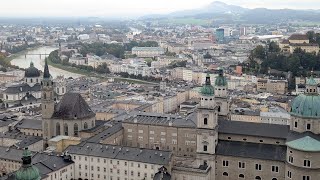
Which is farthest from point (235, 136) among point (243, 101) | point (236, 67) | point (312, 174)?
point (236, 67)

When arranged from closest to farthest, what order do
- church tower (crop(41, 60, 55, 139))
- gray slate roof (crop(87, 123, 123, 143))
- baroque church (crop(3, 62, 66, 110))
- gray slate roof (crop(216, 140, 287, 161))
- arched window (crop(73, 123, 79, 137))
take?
gray slate roof (crop(216, 140, 287, 161)) < gray slate roof (crop(87, 123, 123, 143)) < church tower (crop(41, 60, 55, 139)) < arched window (crop(73, 123, 79, 137)) < baroque church (crop(3, 62, 66, 110))

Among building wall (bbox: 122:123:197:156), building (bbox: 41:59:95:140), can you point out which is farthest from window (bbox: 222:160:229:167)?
building (bbox: 41:59:95:140)

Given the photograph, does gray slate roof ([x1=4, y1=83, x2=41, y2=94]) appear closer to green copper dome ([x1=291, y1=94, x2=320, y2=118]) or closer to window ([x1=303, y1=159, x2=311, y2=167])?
green copper dome ([x1=291, y1=94, x2=320, y2=118])

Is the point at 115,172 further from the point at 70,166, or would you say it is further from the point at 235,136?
the point at 235,136

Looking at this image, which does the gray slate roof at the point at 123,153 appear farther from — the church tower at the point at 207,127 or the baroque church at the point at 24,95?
the baroque church at the point at 24,95

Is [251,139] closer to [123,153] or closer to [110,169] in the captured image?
[123,153]

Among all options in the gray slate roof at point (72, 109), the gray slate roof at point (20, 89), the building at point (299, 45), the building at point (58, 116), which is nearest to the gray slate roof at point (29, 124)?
the building at point (58, 116)

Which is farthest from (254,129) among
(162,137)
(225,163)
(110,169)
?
(110,169)
